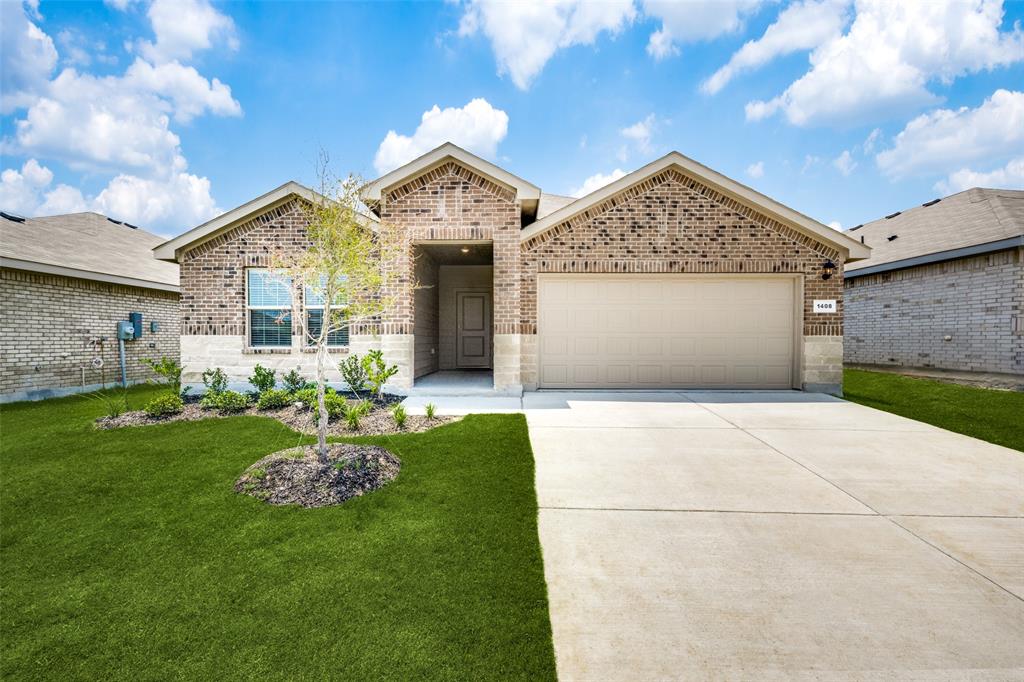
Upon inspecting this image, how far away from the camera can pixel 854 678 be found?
2082 millimetres

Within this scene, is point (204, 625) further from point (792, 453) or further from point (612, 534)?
point (792, 453)

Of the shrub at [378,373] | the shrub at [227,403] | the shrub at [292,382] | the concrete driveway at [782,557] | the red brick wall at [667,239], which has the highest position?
the red brick wall at [667,239]

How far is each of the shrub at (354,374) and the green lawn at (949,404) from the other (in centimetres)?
1018

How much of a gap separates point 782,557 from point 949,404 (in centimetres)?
875

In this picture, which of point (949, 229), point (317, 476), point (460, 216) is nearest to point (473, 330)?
point (460, 216)

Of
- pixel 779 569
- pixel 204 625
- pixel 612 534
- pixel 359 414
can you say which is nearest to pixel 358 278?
pixel 359 414

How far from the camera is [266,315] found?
9.66 metres

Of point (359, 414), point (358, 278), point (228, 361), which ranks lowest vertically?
point (359, 414)

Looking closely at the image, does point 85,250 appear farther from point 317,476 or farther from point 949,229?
point 949,229

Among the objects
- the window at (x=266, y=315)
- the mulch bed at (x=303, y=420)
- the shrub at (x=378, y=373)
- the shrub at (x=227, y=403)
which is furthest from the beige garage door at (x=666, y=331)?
the shrub at (x=227, y=403)

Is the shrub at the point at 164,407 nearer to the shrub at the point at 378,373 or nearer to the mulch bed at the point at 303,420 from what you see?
the mulch bed at the point at 303,420

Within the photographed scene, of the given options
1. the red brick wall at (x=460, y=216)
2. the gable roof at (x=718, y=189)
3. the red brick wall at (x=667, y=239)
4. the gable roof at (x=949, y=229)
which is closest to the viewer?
the red brick wall at (x=460, y=216)

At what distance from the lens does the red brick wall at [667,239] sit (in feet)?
31.1

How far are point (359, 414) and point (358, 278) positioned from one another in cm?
250
